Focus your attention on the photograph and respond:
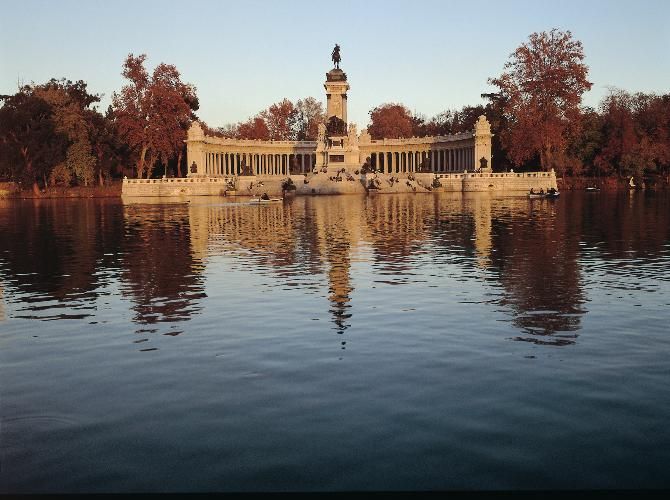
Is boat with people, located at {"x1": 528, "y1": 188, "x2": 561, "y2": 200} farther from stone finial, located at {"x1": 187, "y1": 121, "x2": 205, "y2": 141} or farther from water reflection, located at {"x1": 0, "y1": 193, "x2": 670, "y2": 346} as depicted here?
stone finial, located at {"x1": 187, "y1": 121, "x2": 205, "y2": 141}

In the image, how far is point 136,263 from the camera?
27.4m

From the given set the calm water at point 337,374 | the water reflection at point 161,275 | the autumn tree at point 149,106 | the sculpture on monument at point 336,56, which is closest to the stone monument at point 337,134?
the sculpture on monument at point 336,56

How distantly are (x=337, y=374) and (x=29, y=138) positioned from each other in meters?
111

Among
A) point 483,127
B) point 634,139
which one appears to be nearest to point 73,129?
point 483,127

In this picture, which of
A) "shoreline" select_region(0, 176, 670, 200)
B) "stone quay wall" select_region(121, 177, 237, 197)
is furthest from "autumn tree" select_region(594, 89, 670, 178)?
"stone quay wall" select_region(121, 177, 237, 197)

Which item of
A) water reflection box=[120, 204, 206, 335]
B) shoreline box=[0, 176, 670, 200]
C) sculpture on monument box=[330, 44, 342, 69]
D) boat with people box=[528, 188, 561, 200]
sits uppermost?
sculpture on monument box=[330, 44, 342, 69]

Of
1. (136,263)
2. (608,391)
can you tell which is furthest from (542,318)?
(136,263)

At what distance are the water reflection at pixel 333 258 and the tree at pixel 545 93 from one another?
61.9 m

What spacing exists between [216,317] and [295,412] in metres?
7.17

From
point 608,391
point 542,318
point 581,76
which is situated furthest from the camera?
point 581,76

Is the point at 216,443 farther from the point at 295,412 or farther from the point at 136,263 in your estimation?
the point at 136,263

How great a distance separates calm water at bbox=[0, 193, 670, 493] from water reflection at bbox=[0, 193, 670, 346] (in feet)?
0.57

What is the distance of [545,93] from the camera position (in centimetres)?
11088

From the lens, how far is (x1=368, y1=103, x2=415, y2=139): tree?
17262 cm
